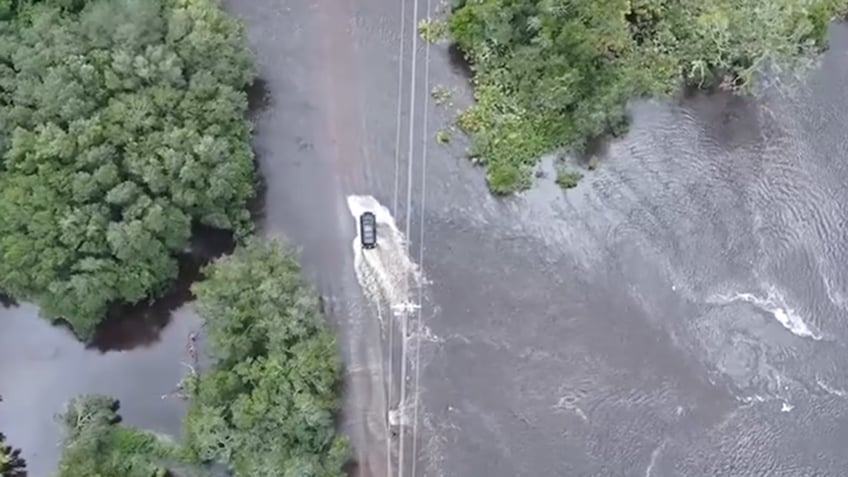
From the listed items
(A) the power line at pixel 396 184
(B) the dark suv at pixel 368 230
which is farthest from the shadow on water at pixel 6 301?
(A) the power line at pixel 396 184

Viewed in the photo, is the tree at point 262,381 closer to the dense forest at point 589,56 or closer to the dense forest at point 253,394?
the dense forest at point 253,394

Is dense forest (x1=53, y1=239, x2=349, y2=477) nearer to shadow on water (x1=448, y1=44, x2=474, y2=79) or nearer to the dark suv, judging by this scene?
the dark suv

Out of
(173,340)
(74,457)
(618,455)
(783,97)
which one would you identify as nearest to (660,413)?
(618,455)

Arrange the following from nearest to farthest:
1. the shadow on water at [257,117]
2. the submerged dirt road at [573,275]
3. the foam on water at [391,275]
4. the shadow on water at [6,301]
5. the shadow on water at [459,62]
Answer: the shadow on water at [6,301] → the submerged dirt road at [573,275] → the foam on water at [391,275] → the shadow on water at [257,117] → the shadow on water at [459,62]

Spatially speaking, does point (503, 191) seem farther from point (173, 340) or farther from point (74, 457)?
point (74, 457)

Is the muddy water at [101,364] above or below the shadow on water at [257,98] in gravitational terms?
below
